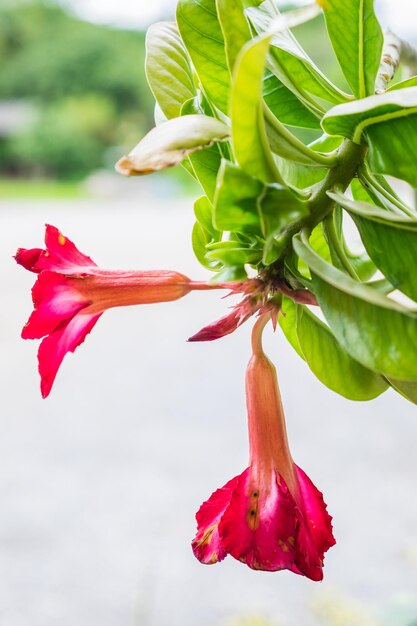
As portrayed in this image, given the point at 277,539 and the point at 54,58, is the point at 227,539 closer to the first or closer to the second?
the point at 277,539

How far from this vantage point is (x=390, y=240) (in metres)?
0.29

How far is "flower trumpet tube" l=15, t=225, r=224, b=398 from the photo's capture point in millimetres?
296

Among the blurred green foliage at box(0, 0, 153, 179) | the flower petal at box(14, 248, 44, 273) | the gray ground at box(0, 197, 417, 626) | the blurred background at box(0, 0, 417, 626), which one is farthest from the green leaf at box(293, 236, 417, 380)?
the blurred green foliage at box(0, 0, 153, 179)

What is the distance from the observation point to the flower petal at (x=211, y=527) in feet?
1.01

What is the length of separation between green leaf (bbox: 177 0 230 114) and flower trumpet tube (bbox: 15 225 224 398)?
0.07 meters

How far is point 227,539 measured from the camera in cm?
30

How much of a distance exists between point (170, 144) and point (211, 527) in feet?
0.50

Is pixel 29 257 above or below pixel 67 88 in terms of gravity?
below

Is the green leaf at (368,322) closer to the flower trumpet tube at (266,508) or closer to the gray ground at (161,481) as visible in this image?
the flower trumpet tube at (266,508)

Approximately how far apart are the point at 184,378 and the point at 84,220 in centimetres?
658

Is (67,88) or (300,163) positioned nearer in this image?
(300,163)

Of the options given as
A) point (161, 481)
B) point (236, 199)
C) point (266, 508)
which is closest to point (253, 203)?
point (236, 199)

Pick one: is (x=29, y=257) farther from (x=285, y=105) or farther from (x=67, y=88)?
(x=67, y=88)

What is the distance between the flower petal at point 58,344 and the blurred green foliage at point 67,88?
1411 centimetres
